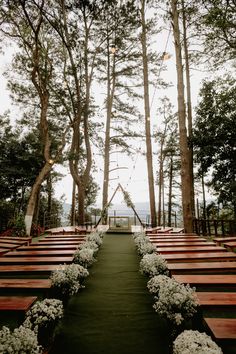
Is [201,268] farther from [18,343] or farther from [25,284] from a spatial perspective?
[18,343]

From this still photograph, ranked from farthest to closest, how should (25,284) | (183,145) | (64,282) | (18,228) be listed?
1. (18,228)
2. (183,145)
3. (64,282)
4. (25,284)

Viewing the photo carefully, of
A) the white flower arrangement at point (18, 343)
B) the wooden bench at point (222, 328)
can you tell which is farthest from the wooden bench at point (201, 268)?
the white flower arrangement at point (18, 343)

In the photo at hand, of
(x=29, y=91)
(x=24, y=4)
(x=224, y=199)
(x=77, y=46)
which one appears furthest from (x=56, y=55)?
(x=224, y=199)

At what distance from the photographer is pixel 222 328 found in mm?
2100

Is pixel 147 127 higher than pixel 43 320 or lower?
higher

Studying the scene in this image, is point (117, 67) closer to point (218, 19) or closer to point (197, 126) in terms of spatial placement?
point (197, 126)

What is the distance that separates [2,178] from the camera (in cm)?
1599

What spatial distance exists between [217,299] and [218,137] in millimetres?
10510

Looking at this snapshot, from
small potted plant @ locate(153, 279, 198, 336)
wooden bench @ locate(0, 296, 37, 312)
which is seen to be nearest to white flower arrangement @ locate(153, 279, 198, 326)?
small potted plant @ locate(153, 279, 198, 336)

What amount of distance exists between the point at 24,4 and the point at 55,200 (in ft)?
61.0

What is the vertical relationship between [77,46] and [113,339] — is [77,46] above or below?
above

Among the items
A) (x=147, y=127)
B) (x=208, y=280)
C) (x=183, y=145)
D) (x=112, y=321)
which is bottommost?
(x=112, y=321)

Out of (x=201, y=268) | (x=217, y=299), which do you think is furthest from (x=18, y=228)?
(x=217, y=299)

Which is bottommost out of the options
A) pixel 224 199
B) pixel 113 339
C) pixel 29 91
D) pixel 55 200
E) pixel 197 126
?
pixel 113 339
